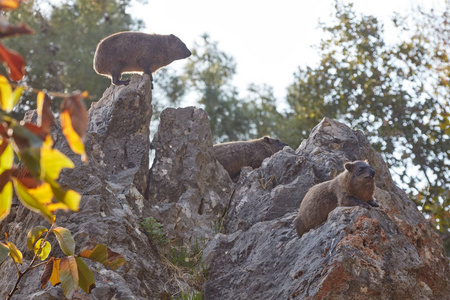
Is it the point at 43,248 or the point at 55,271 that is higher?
the point at 43,248

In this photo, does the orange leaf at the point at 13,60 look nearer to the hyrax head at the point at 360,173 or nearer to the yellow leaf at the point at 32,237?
the yellow leaf at the point at 32,237

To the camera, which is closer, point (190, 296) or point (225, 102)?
point (190, 296)

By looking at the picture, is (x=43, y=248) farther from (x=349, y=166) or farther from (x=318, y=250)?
(x=349, y=166)

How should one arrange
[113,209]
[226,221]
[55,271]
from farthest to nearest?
[226,221] → [113,209] → [55,271]

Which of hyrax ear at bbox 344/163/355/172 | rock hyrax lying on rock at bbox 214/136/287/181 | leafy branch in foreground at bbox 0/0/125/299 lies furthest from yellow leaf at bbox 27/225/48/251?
rock hyrax lying on rock at bbox 214/136/287/181

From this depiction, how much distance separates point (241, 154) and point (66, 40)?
38.7 feet

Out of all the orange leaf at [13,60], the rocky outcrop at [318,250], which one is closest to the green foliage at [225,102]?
the rocky outcrop at [318,250]

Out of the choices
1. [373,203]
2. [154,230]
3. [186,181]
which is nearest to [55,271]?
[154,230]

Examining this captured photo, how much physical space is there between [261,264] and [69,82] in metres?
15.2

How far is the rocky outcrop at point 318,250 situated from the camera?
5.87 meters

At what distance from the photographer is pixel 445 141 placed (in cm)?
1542

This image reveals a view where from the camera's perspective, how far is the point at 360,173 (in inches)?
315

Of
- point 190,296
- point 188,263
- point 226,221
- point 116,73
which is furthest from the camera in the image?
point 116,73

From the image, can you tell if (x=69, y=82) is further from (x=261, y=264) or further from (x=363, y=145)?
(x=261, y=264)
